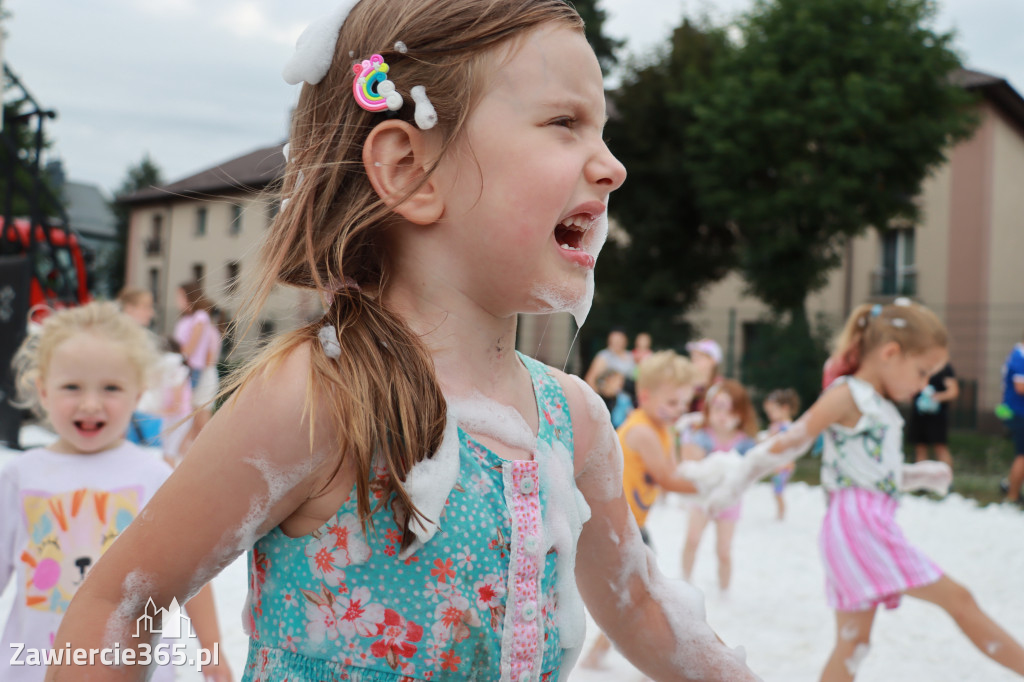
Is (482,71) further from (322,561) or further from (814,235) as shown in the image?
(814,235)

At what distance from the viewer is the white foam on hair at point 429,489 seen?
3.57 ft

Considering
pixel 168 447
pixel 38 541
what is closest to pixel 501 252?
pixel 38 541

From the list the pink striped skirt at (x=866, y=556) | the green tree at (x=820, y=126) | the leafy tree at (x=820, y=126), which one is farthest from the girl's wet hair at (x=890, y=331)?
the leafy tree at (x=820, y=126)

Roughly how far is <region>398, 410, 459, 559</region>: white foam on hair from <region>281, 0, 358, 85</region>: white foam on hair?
0.60 meters

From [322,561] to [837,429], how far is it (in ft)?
10.5

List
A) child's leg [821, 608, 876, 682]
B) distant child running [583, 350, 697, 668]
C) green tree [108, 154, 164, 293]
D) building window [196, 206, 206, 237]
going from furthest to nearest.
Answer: green tree [108, 154, 164, 293] < building window [196, 206, 206, 237] < distant child running [583, 350, 697, 668] < child's leg [821, 608, 876, 682]

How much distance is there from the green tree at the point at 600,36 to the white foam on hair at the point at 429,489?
2186cm

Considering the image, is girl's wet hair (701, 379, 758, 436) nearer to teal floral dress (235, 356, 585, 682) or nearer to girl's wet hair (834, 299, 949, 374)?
girl's wet hair (834, 299, 949, 374)

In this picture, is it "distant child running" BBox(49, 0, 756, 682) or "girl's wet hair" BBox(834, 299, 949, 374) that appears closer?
"distant child running" BBox(49, 0, 756, 682)

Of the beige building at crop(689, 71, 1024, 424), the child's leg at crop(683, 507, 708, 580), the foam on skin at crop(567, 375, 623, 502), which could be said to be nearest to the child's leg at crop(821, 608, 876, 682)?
the child's leg at crop(683, 507, 708, 580)

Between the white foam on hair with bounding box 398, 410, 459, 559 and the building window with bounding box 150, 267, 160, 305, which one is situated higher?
the building window with bounding box 150, 267, 160, 305

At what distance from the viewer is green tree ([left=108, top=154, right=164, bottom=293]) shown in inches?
1673

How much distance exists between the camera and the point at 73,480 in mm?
2359

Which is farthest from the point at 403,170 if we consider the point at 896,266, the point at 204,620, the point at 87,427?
the point at 896,266
